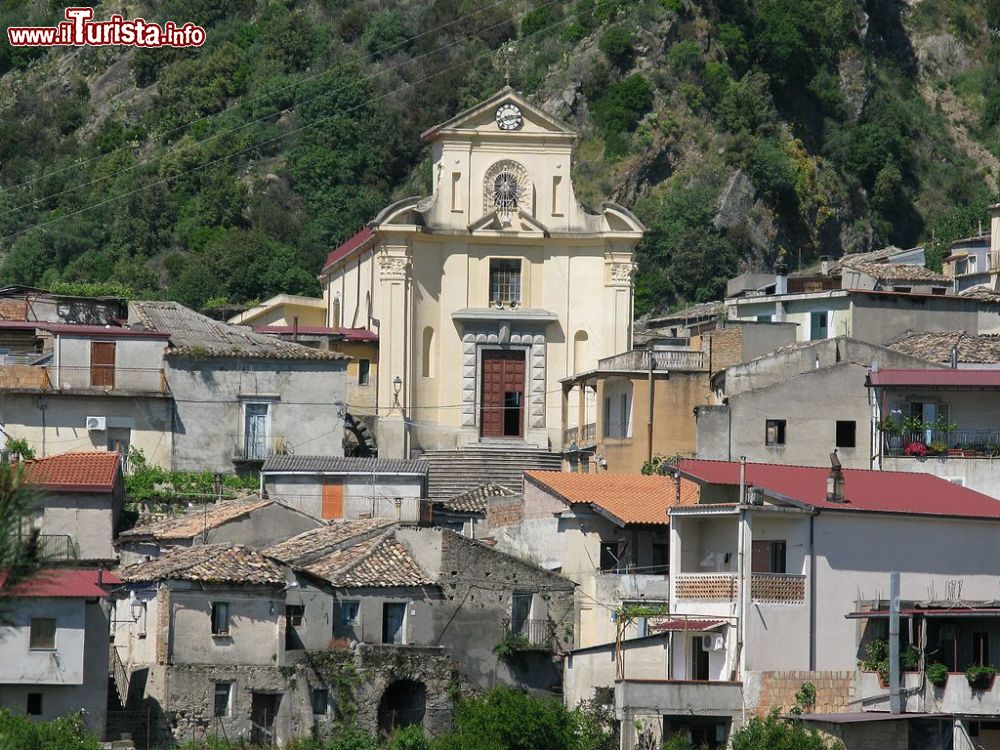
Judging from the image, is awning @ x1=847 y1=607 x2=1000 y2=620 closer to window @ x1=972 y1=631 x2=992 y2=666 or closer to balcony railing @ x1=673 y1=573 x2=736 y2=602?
window @ x1=972 y1=631 x2=992 y2=666

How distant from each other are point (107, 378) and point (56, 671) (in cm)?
1710

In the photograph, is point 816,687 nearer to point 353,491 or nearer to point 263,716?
point 263,716

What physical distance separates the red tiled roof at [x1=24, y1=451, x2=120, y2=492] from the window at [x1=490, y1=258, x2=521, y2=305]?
652 inches

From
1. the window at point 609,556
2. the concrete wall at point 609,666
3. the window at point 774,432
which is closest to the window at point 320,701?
the concrete wall at point 609,666

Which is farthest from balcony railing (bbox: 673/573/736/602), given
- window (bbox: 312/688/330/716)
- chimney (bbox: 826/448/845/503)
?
window (bbox: 312/688/330/716)

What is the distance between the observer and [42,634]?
167 ft

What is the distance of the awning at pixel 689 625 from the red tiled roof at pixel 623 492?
15.0ft

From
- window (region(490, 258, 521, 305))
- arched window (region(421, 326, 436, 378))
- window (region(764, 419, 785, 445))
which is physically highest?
window (region(490, 258, 521, 305))

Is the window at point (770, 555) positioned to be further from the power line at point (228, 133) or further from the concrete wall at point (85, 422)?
the power line at point (228, 133)

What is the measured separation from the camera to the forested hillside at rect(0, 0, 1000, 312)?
376 feet

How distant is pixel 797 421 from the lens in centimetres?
6269

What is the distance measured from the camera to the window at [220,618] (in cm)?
5238

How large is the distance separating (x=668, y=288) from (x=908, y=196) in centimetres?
2166

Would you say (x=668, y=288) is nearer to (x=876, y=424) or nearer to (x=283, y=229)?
(x=283, y=229)
